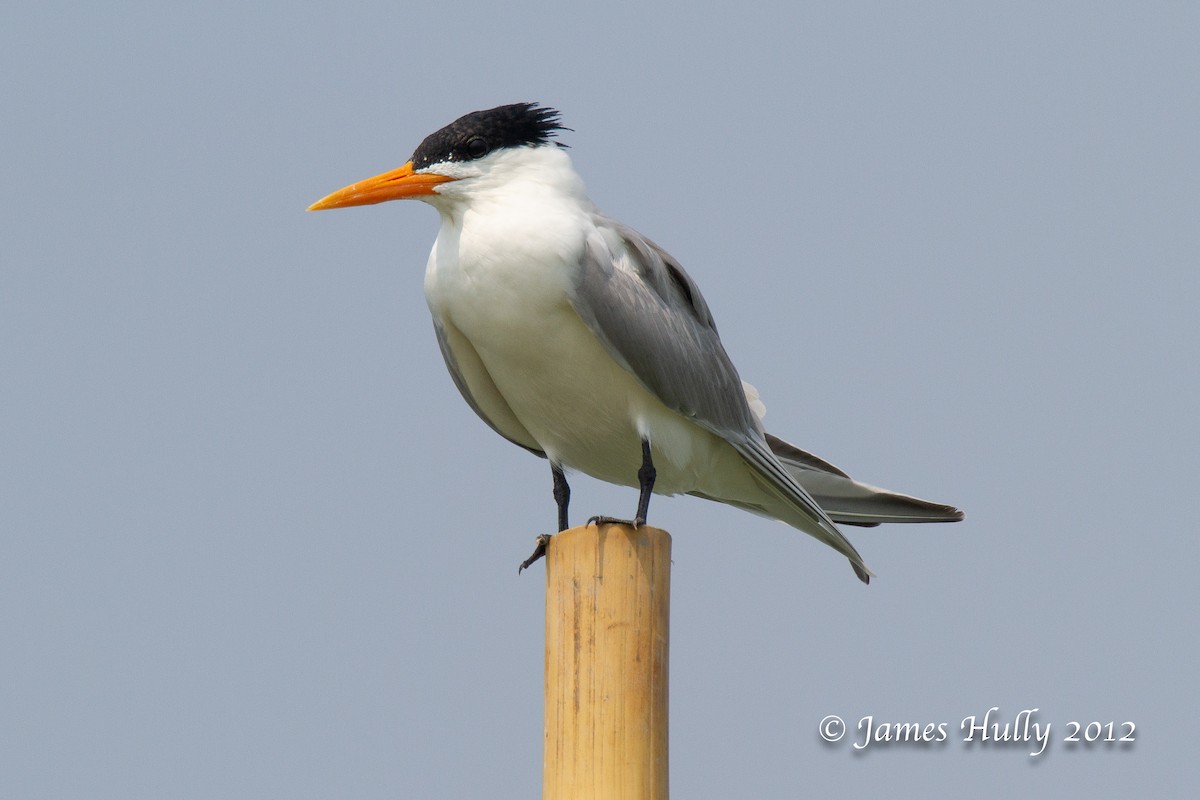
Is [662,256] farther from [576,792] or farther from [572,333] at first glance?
[576,792]

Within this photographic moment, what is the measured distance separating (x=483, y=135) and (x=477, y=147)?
6cm

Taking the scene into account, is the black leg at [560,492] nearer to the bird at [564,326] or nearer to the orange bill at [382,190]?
the bird at [564,326]

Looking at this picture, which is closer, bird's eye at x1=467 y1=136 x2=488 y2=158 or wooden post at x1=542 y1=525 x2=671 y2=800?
wooden post at x1=542 y1=525 x2=671 y2=800

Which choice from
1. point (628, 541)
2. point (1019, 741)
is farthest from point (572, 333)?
point (1019, 741)

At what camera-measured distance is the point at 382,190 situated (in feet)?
22.0

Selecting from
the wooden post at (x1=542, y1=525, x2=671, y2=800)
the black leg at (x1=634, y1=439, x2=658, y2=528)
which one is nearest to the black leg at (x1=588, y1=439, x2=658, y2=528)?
the black leg at (x1=634, y1=439, x2=658, y2=528)

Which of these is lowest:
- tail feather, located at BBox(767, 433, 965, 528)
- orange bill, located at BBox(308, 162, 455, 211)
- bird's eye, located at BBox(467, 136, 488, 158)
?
tail feather, located at BBox(767, 433, 965, 528)

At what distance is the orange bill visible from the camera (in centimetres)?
668

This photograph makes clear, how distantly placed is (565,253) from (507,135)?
708mm

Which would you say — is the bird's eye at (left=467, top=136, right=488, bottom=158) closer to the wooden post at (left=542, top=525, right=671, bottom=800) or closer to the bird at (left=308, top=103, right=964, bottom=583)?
the bird at (left=308, top=103, right=964, bottom=583)

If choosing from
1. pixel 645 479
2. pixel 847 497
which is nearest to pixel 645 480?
pixel 645 479

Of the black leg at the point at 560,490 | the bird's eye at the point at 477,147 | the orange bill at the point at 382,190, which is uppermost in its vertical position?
the bird's eye at the point at 477,147

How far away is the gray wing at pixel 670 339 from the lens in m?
6.56

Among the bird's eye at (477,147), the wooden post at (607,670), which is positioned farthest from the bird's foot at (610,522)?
the bird's eye at (477,147)
